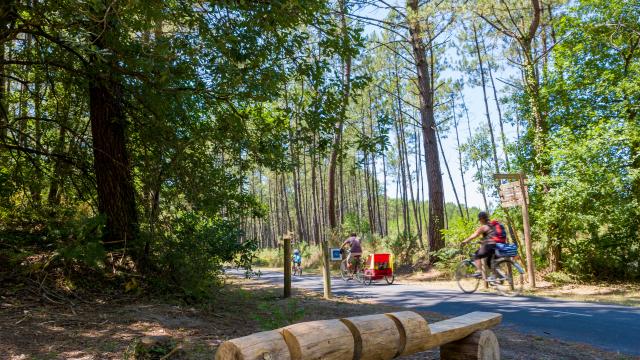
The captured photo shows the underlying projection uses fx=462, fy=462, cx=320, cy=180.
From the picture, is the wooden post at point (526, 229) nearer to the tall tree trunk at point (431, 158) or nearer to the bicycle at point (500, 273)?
the bicycle at point (500, 273)

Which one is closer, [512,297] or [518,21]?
[512,297]

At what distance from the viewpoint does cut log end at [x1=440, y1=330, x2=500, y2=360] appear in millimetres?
4539

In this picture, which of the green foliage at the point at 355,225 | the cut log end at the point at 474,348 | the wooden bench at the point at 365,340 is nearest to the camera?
the wooden bench at the point at 365,340

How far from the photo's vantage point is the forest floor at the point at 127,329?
5418 millimetres

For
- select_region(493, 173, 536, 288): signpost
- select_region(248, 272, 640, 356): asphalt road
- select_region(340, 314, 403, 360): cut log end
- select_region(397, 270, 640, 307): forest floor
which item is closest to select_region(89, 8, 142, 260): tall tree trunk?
select_region(248, 272, 640, 356): asphalt road

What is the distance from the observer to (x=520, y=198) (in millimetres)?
13594

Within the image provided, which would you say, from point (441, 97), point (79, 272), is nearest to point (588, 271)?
point (79, 272)

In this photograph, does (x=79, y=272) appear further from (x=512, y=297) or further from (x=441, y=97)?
(x=441, y=97)

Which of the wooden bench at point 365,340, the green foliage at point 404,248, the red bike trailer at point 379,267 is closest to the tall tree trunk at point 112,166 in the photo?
the wooden bench at point 365,340

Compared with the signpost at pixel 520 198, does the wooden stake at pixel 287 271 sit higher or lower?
lower

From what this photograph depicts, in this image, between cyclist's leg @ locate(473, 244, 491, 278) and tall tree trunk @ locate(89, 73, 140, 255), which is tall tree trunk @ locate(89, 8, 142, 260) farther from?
cyclist's leg @ locate(473, 244, 491, 278)

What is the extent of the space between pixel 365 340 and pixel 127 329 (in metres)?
4.41

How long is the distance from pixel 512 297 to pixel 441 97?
3161 cm

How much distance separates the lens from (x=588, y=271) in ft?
48.5
